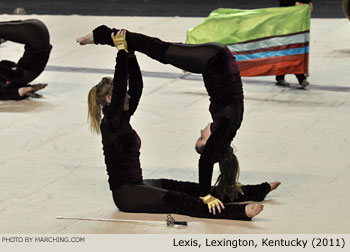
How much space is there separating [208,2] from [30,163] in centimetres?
1006

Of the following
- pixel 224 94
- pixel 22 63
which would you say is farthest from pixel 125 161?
pixel 22 63

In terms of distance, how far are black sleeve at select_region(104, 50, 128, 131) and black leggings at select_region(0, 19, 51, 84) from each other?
4.01 meters

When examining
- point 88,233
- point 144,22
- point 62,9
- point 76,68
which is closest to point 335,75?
point 76,68

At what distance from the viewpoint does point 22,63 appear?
10250 millimetres

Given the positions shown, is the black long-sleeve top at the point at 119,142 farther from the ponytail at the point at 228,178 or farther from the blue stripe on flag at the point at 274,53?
the blue stripe on flag at the point at 274,53

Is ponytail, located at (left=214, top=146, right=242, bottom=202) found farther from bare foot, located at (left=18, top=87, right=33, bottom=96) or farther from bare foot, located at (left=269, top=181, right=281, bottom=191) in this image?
bare foot, located at (left=18, top=87, right=33, bottom=96)

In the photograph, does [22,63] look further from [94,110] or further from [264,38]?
[94,110]

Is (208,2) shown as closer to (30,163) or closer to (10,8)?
(10,8)

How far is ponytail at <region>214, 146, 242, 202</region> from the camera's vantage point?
21.3ft

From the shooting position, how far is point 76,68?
474 inches

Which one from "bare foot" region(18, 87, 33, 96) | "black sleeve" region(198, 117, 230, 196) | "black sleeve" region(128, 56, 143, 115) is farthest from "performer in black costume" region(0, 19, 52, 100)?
"black sleeve" region(198, 117, 230, 196)

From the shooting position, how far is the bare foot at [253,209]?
20.2 feet
